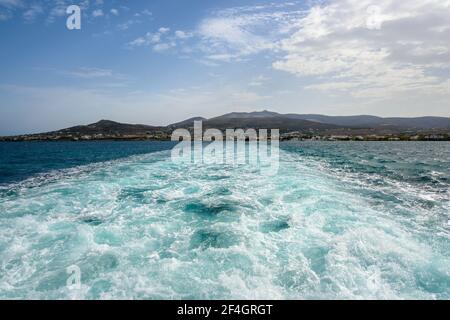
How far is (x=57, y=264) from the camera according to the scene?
657 cm

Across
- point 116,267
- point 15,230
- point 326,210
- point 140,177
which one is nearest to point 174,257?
point 116,267

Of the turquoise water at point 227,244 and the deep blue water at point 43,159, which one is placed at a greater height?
the turquoise water at point 227,244

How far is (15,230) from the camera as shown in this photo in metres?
8.70

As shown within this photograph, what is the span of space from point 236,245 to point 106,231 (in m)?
3.86

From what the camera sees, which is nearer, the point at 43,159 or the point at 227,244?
the point at 227,244

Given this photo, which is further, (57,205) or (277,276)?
(57,205)

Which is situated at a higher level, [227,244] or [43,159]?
[227,244]

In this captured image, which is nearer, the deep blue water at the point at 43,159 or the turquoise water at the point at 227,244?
the turquoise water at the point at 227,244

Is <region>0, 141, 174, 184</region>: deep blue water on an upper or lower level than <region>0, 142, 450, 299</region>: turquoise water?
lower

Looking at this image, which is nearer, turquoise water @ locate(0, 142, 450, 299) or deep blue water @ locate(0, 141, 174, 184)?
turquoise water @ locate(0, 142, 450, 299)

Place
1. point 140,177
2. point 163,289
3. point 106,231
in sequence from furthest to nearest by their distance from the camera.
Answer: point 140,177
point 106,231
point 163,289
